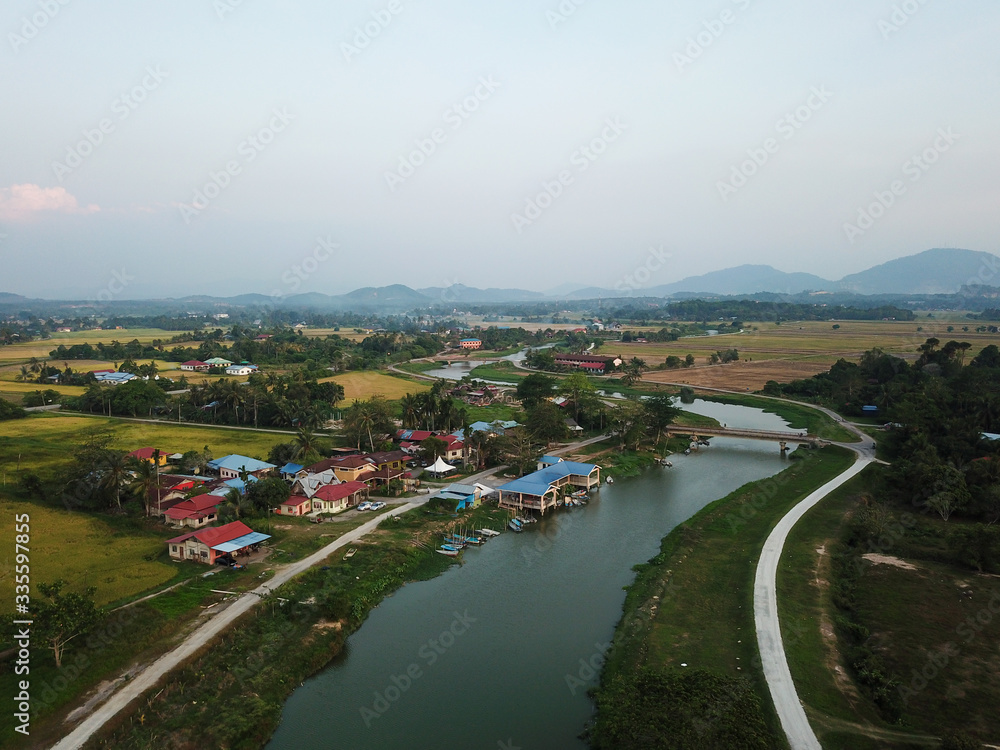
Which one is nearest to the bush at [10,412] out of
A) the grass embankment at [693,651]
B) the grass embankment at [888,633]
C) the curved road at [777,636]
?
the grass embankment at [693,651]

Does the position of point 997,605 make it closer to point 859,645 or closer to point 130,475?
point 859,645

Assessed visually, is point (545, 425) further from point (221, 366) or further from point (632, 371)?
point (221, 366)

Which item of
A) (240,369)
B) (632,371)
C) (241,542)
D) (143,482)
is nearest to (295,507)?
(241,542)

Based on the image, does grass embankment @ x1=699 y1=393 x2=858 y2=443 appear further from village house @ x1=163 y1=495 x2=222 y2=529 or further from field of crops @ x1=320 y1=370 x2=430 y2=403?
village house @ x1=163 y1=495 x2=222 y2=529

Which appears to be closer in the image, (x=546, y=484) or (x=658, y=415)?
(x=546, y=484)

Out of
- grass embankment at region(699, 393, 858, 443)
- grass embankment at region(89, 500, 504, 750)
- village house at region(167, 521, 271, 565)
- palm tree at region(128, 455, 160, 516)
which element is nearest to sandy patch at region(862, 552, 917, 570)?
grass embankment at region(89, 500, 504, 750)
